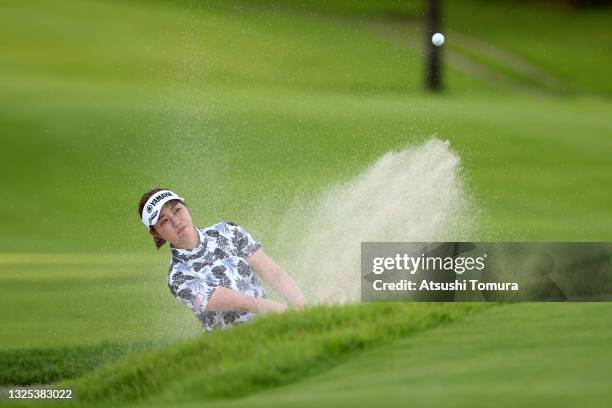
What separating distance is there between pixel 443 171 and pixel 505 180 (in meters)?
4.48

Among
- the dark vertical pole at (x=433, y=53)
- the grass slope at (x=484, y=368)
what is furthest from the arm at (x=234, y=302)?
the dark vertical pole at (x=433, y=53)

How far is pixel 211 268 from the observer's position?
4.77 meters

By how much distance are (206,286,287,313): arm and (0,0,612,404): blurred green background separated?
36 centimetres

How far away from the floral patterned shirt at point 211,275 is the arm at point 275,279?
3 cm

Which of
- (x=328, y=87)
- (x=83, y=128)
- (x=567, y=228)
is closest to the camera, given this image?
(x=567, y=228)

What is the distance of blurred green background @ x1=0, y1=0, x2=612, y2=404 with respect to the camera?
693cm

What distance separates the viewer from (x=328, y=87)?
1444 centimetres

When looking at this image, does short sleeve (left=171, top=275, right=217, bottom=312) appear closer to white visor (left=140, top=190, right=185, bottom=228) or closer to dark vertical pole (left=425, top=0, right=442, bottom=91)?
white visor (left=140, top=190, right=185, bottom=228)

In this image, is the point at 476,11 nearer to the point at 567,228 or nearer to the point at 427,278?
the point at 567,228

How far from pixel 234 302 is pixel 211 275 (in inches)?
5.1

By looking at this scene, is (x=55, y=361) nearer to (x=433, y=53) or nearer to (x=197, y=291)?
(x=197, y=291)

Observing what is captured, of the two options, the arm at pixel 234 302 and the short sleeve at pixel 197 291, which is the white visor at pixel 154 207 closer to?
the short sleeve at pixel 197 291

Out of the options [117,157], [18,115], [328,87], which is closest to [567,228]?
[117,157]

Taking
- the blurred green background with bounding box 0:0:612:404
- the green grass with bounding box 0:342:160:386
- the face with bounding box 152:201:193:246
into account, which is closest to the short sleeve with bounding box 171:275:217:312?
the face with bounding box 152:201:193:246
